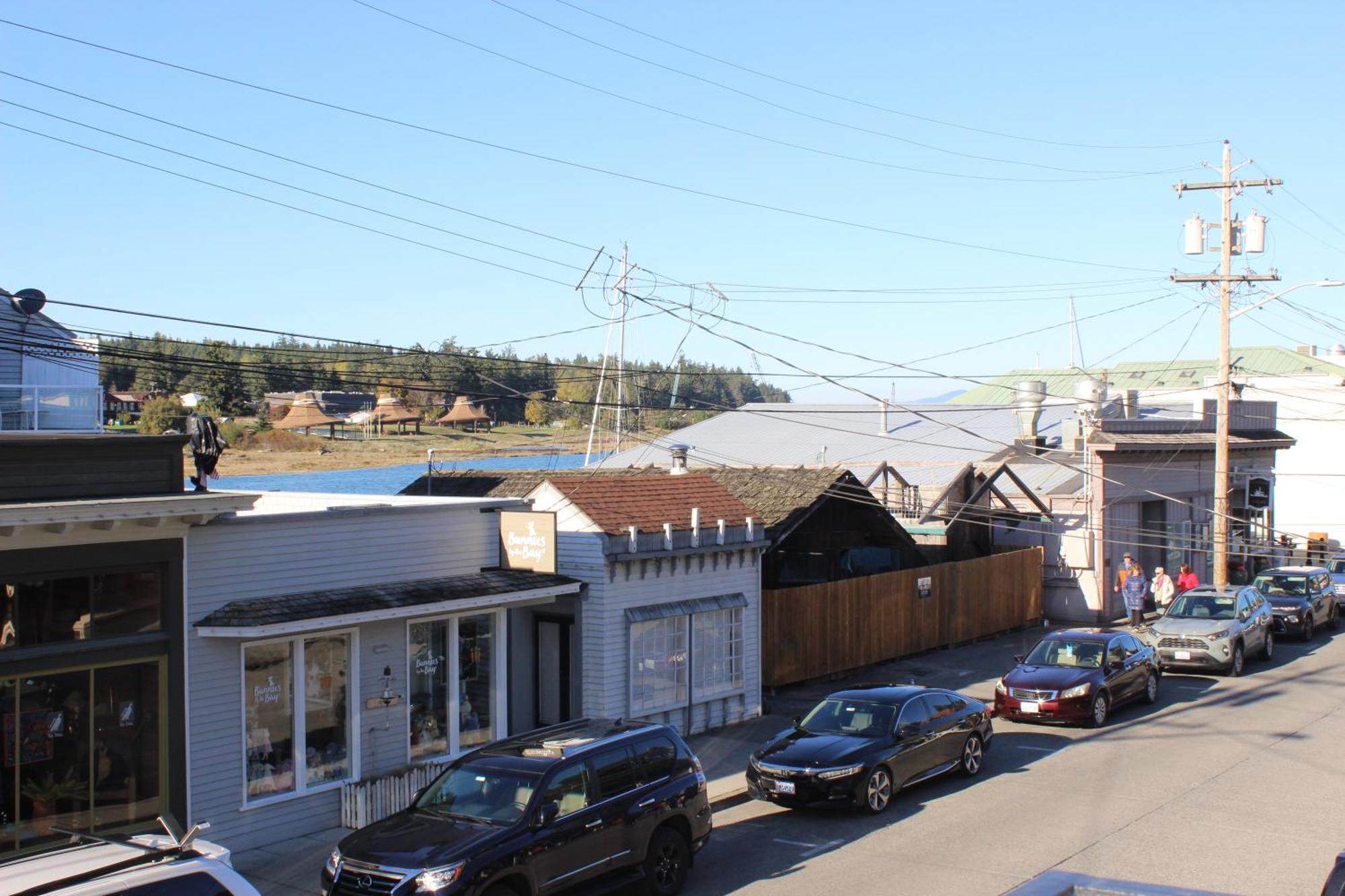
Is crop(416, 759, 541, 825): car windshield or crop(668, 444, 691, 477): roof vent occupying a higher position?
crop(668, 444, 691, 477): roof vent

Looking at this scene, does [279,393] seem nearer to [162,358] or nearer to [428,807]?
[162,358]

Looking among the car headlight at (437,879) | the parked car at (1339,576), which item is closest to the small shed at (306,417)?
the car headlight at (437,879)

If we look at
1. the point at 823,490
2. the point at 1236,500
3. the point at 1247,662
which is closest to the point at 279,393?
the point at 823,490

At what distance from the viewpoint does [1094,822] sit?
15.0 meters

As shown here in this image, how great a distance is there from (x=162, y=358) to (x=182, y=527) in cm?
283

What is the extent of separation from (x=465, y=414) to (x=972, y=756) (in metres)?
24.6

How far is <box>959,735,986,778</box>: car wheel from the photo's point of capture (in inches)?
694

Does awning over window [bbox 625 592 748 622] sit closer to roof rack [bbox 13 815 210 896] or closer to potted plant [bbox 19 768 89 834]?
potted plant [bbox 19 768 89 834]

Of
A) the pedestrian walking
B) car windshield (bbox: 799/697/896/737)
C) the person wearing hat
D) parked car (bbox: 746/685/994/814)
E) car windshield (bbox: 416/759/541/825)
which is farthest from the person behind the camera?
the pedestrian walking

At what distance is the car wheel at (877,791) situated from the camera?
51.3ft

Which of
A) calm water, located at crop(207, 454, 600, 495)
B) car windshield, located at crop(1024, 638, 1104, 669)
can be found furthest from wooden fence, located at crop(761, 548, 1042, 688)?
calm water, located at crop(207, 454, 600, 495)

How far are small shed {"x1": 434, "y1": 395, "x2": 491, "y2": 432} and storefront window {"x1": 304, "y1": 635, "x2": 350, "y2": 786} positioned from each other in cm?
2121

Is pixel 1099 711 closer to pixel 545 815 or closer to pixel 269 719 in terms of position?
pixel 545 815

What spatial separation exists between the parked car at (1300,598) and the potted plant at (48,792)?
2705 cm
